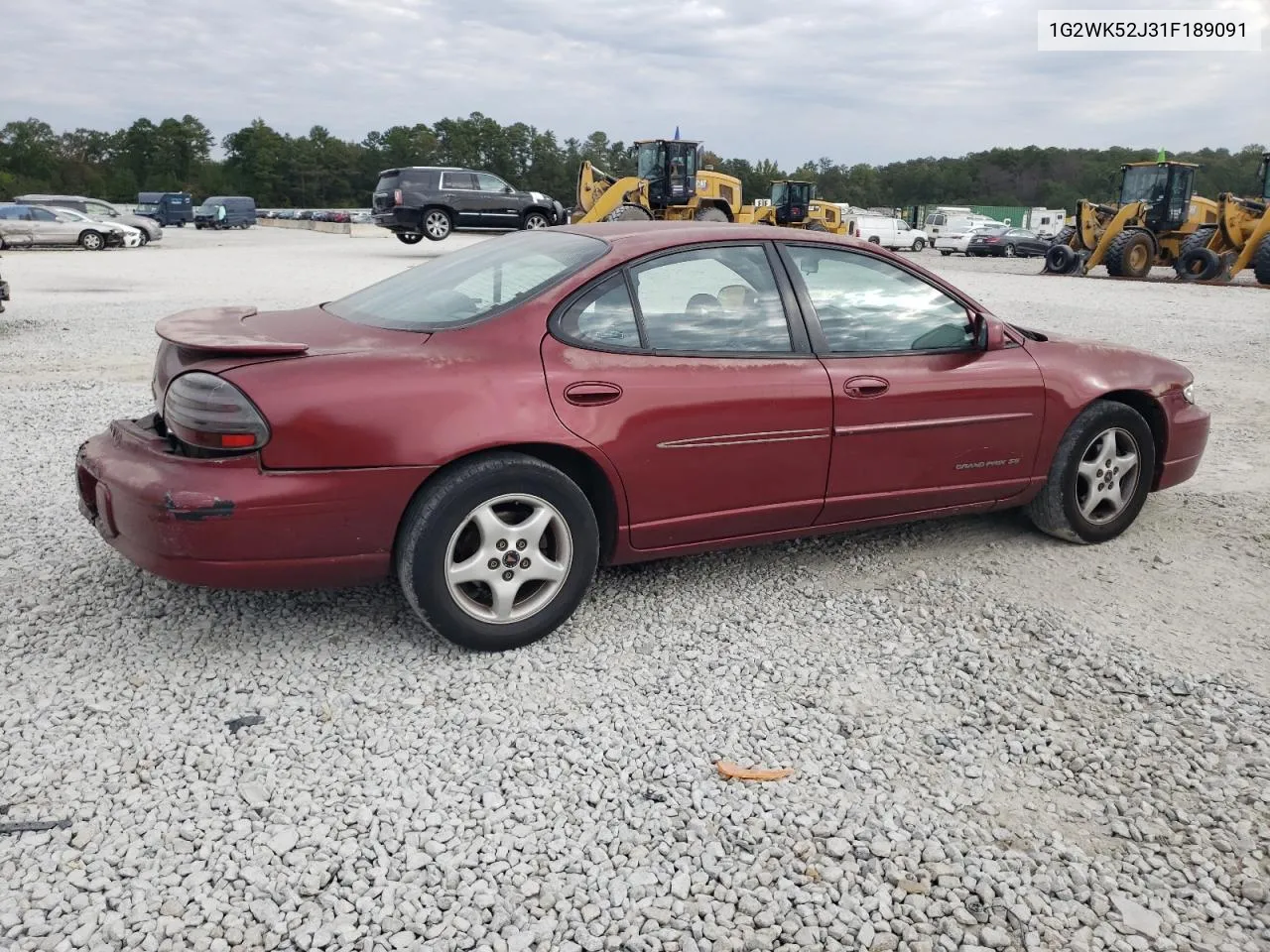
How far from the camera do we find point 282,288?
15797 mm

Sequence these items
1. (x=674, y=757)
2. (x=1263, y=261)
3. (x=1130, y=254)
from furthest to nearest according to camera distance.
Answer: (x=1130, y=254) < (x=1263, y=261) < (x=674, y=757)

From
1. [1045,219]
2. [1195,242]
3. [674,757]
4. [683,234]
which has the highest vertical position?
[1045,219]

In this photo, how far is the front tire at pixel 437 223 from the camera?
86.6 ft

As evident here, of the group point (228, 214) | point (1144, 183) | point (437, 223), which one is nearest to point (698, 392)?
point (1144, 183)

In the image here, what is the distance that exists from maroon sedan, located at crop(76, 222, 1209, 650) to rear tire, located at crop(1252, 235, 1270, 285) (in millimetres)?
18946

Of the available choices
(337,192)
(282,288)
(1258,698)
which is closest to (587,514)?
(1258,698)

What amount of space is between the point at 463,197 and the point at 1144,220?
16.4 metres

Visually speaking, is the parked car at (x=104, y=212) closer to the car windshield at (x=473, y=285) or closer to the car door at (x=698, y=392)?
the car windshield at (x=473, y=285)

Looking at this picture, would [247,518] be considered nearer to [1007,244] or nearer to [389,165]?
[1007,244]

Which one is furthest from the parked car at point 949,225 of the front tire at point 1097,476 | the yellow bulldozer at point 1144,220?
the front tire at point 1097,476

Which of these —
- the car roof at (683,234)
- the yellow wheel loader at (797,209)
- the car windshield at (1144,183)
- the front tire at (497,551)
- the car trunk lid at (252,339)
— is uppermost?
the car windshield at (1144,183)

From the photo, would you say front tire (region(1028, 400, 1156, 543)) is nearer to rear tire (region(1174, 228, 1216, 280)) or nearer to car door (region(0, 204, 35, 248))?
rear tire (region(1174, 228, 1216, 280))

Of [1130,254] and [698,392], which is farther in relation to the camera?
[1130,254]

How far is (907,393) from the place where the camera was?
157 inches
